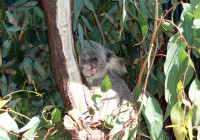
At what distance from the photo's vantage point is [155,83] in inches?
90.2

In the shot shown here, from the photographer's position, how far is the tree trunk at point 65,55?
57.4 inches

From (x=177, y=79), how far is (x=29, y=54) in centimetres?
109

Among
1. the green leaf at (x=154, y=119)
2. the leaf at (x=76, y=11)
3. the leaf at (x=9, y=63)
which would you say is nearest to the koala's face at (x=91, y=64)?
the leaf at (x=76, y=11)

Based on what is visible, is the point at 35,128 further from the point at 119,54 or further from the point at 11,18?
the point at 119,54

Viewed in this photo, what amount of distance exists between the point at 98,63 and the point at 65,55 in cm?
62

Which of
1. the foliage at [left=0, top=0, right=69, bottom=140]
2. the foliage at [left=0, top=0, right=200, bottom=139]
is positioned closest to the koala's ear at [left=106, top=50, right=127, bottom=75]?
the foliage at [left=0, top=0, right=200, bottom=139]

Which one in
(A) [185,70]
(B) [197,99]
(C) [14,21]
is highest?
(C) [14,21]

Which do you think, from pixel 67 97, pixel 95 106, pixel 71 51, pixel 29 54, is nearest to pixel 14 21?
pixel 29 54

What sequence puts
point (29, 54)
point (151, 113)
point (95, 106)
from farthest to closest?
1. point (29, 54)
2. point (95, 106)
3. point (151, 113)

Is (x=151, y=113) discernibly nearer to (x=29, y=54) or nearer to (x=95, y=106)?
(x=95, y=106)

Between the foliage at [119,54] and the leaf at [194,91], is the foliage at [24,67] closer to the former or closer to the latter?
the foliage at [119,54]

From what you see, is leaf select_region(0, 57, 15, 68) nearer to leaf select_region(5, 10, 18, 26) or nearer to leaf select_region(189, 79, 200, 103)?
leaf select_region(5, 10, 18, 26)

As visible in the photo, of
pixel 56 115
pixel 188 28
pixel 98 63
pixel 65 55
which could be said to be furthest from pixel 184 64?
pixel 98 63

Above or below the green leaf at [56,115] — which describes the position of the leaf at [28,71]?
above
